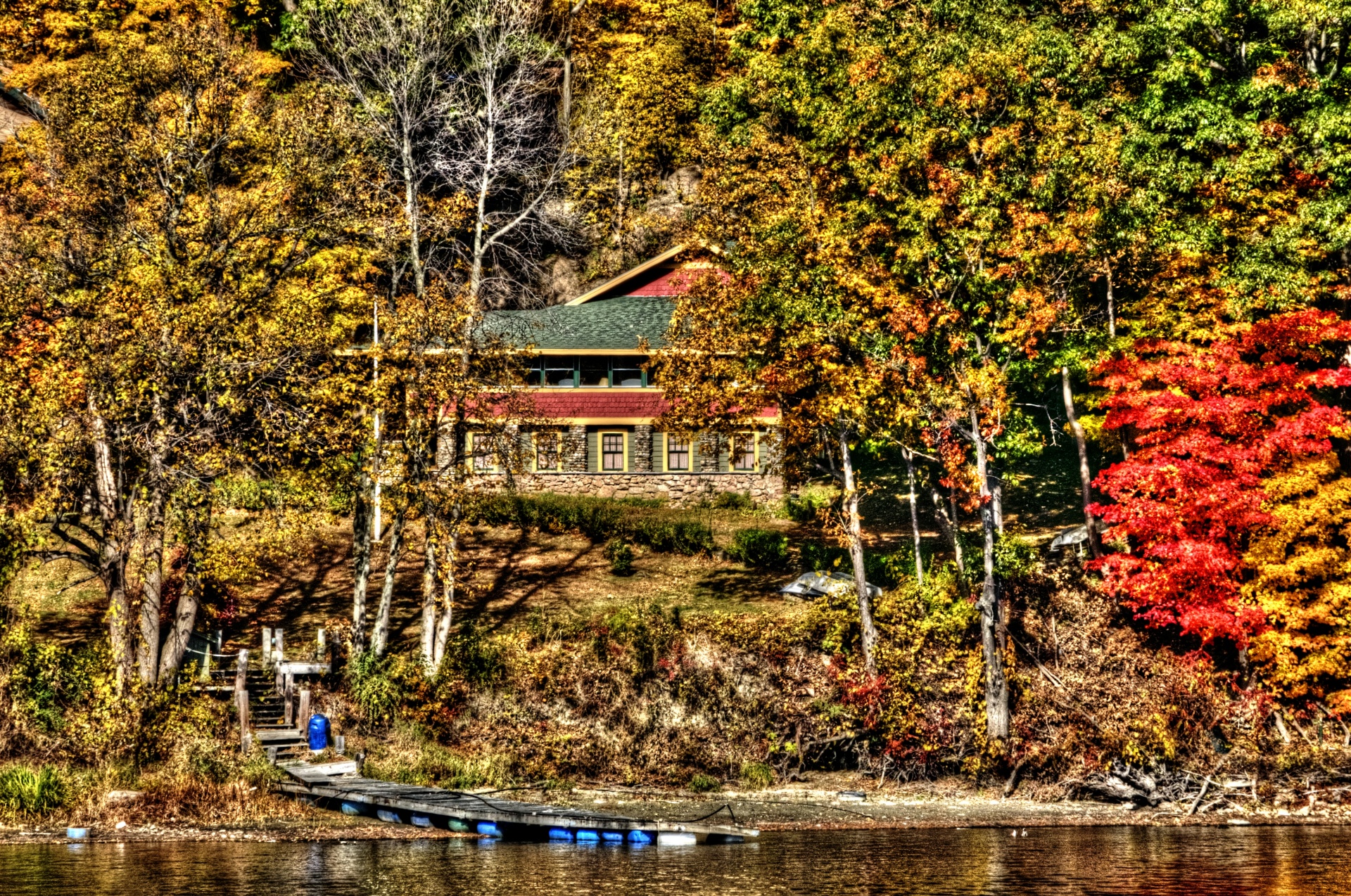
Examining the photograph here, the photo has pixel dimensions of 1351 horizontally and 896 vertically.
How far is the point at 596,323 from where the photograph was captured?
171ft

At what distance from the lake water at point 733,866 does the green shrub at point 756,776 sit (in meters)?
4.48

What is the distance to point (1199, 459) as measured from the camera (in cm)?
3141

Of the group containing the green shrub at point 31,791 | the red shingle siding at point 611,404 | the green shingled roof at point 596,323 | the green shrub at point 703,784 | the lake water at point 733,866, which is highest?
the green shingled roof at point 596,323

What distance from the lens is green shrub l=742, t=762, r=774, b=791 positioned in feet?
104

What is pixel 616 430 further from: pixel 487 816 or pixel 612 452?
pixel 487 816

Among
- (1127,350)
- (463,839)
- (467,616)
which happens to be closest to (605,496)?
(467,616)

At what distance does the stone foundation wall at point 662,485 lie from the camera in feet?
167

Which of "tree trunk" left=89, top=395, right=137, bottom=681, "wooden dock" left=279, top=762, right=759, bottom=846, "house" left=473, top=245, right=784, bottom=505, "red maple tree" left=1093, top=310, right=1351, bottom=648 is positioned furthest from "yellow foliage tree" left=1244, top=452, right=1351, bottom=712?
"tree trunk" left=89, top=395, right=137, bottom=681

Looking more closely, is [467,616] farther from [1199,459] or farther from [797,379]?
[1199,459]

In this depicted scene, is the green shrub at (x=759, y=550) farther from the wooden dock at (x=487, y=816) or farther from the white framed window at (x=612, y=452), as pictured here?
the wooden dock at (x=487, y=816)

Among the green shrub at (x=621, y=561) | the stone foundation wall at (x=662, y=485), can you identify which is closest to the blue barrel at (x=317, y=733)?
the green shrub at (x=621, y=561)

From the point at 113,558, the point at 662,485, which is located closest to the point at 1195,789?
the point at 113,558

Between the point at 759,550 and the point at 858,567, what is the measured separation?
9.65m

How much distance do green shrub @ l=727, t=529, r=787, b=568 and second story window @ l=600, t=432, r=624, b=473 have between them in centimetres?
916
